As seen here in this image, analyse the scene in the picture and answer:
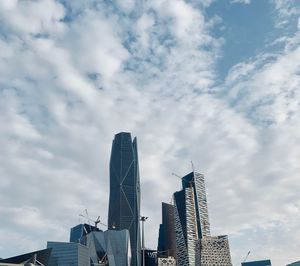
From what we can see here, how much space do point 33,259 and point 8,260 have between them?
19868mm

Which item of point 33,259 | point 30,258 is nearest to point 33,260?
point 33,259

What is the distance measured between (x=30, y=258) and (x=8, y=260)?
420 inches

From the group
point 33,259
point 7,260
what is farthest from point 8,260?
point 33,259

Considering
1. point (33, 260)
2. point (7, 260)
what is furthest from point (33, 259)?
point (7, 260)

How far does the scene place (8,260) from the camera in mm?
199500

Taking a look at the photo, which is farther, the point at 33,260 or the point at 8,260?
the point at 8,260

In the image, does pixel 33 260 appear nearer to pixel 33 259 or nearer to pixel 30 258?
pixel 33 259

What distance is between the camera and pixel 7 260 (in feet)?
652

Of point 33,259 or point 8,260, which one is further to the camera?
point 8,260

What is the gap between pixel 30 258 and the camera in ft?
651

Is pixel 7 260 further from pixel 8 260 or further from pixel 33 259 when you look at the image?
pixel 33 259

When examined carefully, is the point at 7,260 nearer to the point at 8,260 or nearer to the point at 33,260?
the point at 8,260

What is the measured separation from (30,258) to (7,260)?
1077cm

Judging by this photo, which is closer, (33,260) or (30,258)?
(33,260)
